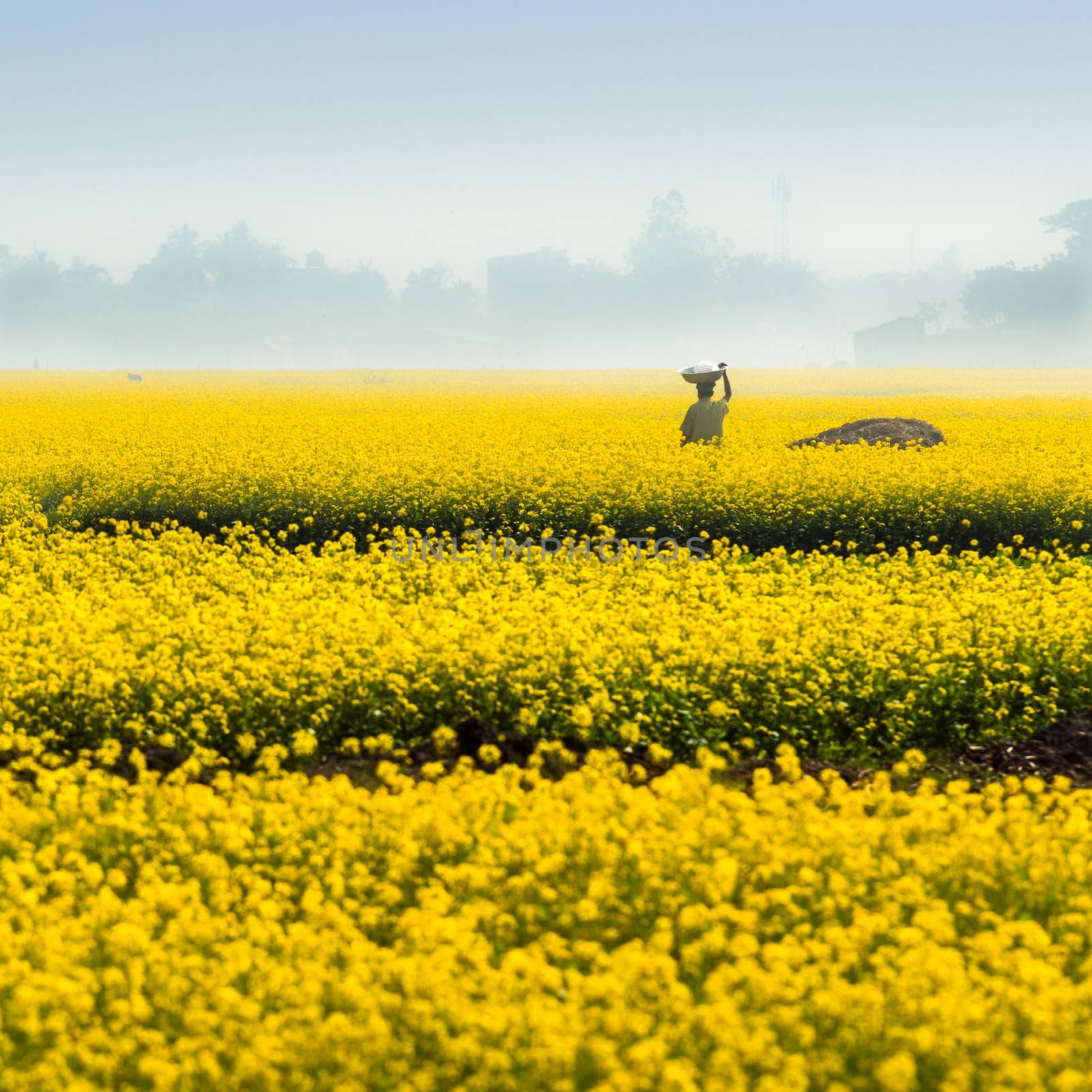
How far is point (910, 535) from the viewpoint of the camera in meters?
14.0

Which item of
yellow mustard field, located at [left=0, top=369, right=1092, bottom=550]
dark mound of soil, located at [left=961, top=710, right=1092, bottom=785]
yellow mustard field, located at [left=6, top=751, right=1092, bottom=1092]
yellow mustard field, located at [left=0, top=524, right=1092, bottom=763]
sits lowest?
dark mound of soil, located at [left=961, top=710, right=1092, bottom=785]

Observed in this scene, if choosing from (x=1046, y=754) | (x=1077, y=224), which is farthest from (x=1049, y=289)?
(x=1046, y=754)

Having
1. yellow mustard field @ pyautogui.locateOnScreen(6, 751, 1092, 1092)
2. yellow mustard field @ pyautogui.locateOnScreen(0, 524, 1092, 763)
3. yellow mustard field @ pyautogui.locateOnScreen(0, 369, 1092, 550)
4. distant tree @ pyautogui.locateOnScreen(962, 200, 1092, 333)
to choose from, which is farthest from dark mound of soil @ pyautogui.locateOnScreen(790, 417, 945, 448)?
distant tree @ pyautogui.locateOnScreen(962, 200, 1092, 333)

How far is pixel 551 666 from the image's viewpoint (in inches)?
309

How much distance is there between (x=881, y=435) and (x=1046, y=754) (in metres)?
11.9

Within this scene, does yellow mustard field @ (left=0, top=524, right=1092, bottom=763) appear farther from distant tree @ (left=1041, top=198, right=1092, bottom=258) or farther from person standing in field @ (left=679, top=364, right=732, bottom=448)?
distant tree @ (left=1041, top=198, right=1092, bottom=258)

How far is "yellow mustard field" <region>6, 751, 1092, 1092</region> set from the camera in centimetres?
378

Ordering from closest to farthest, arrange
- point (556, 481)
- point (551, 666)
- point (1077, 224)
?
point (551, 666), point (556, 481), point (1077, 224)

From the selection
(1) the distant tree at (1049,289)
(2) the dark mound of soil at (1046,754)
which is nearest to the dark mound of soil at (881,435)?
(2) the dark mound of soil at (1046,754)

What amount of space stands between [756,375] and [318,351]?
56032 millimetres

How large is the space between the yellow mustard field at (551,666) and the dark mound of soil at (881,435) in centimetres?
908

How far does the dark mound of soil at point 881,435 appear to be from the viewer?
19.1 metres

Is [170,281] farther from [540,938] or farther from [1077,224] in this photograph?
[540,938]

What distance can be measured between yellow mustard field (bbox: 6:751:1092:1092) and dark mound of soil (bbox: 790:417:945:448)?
44.2 feet
